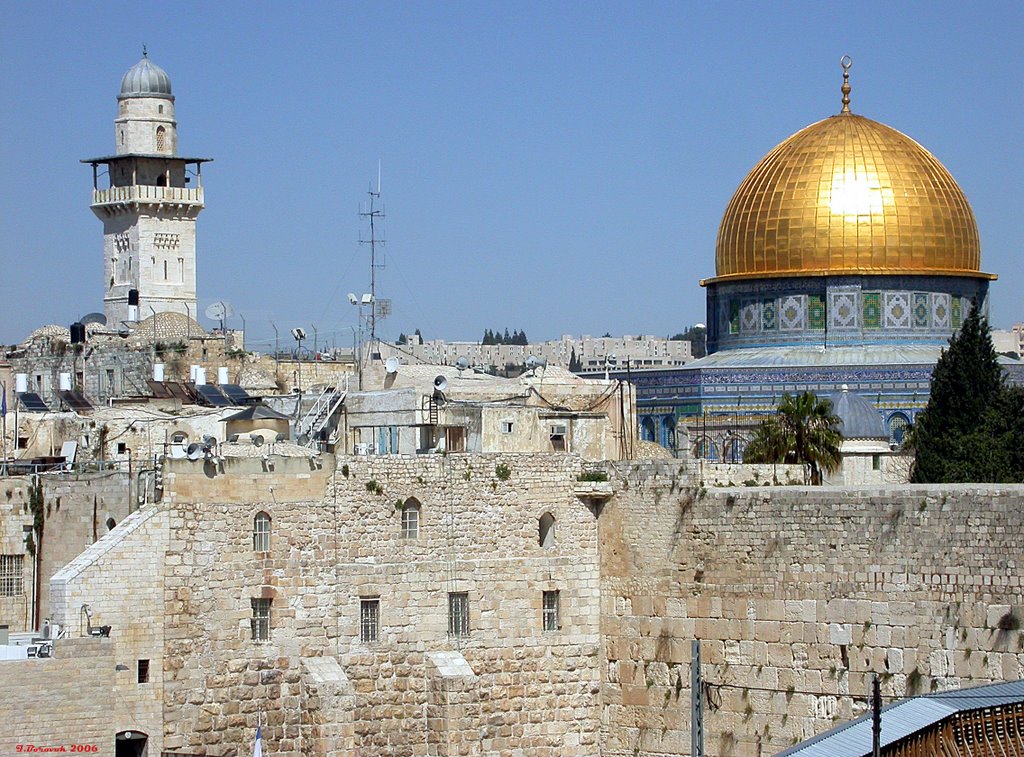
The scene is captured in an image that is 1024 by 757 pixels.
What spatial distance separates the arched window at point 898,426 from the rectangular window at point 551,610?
16.2 meters

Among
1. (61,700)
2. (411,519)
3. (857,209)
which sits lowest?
(61,700)

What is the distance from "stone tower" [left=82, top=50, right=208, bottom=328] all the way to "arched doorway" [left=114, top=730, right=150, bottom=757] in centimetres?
2085

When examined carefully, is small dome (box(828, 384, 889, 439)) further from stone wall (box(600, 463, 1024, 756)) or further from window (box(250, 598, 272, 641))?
window (box(250, 598, 272, 641))

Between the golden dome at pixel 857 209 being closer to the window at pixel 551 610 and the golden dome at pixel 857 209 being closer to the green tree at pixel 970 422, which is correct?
the green tree at pixel 970 422

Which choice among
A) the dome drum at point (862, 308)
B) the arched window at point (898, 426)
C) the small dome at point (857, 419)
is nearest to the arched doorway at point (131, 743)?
the small dome at point (857, 419)

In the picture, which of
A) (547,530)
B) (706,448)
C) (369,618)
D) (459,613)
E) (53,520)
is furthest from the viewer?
(706,448)

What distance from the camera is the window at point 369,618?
2767 centimetres

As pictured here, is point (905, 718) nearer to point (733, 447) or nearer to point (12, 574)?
point (12, 574)

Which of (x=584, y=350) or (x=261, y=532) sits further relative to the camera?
(x=584, y=350)

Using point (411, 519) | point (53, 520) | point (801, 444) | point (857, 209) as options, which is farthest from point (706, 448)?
point (53, 520)

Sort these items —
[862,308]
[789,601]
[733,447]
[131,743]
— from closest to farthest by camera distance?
[131,743] → [789,601] → [733,447] → [862,308]

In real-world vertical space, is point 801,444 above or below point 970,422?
below

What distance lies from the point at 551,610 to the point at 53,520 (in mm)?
6408

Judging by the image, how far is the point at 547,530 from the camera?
28.8 m
